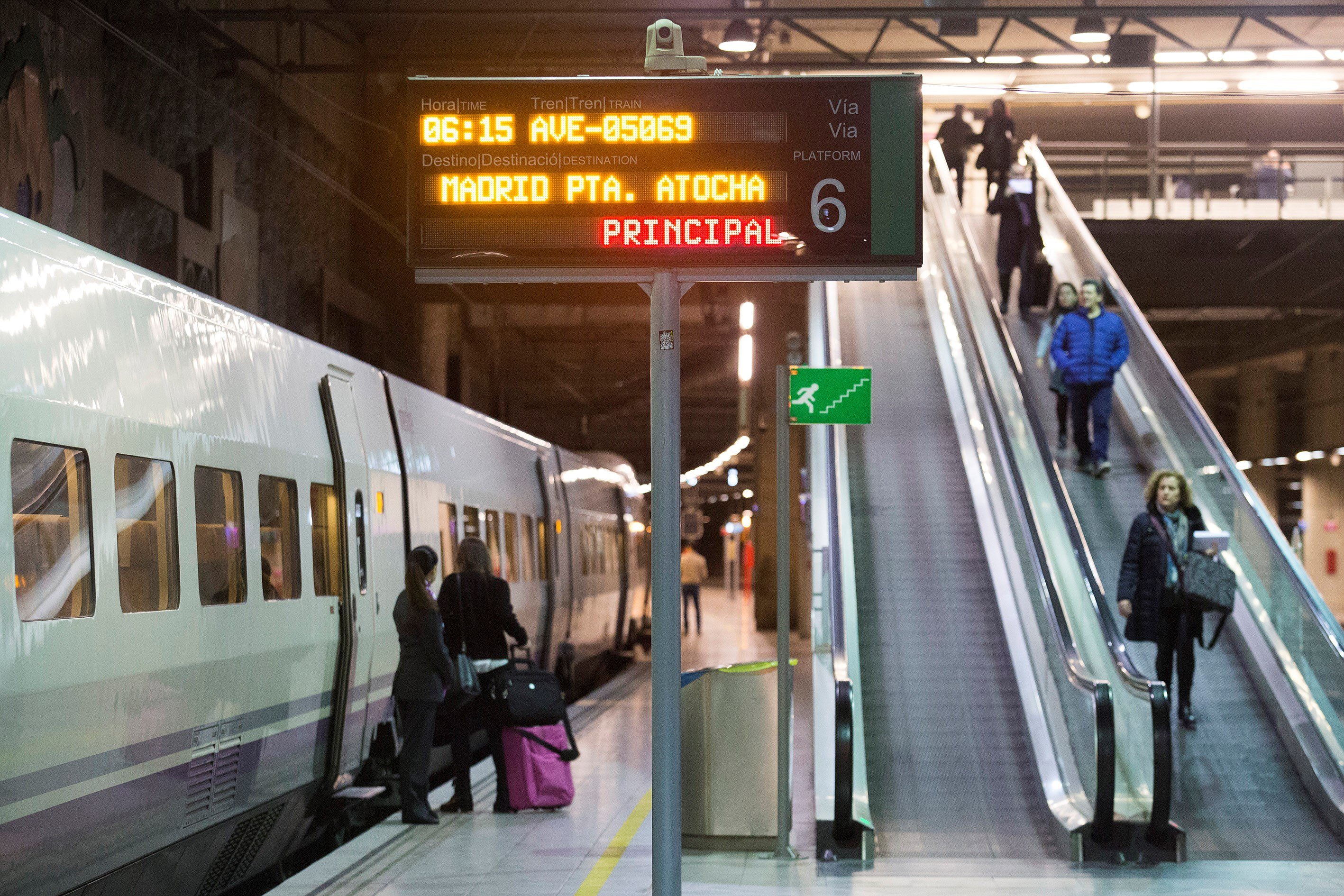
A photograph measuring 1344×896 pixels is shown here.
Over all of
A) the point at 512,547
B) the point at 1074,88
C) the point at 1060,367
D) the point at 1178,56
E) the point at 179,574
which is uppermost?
the point at 1178,56

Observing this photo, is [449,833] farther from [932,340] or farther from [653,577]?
[932,340]

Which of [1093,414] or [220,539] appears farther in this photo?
[1093,414]

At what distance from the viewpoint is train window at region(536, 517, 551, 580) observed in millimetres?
16938

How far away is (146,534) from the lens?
21.2ft

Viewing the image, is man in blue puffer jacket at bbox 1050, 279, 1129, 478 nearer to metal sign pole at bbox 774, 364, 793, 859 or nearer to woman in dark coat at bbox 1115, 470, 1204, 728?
woman in dark coat at bbox 1115, 470, 1204, 728

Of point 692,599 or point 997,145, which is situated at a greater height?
point 997,145

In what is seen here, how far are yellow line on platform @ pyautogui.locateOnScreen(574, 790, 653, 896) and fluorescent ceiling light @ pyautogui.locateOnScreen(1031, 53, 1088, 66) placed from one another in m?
13.5

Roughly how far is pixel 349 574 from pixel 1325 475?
38360 millimetres

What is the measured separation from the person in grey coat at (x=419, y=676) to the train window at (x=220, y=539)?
1.65 meters

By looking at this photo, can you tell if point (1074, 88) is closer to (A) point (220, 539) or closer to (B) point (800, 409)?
(B) point (800, 409)

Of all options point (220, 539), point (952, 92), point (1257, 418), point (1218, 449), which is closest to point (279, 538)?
point (220, 539)

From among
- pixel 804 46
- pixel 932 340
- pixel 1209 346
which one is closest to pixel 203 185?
pixel 932 340

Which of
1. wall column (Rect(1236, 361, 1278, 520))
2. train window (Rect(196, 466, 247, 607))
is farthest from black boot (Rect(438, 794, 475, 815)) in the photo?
wall column (Rect(1236, 361, 1278, 520))

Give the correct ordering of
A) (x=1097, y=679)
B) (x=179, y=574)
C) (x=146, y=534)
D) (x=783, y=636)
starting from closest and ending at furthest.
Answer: (x=146, y=534) < (x=179, y=574) < (x=783, y=636) < (x=1097, y=679)
